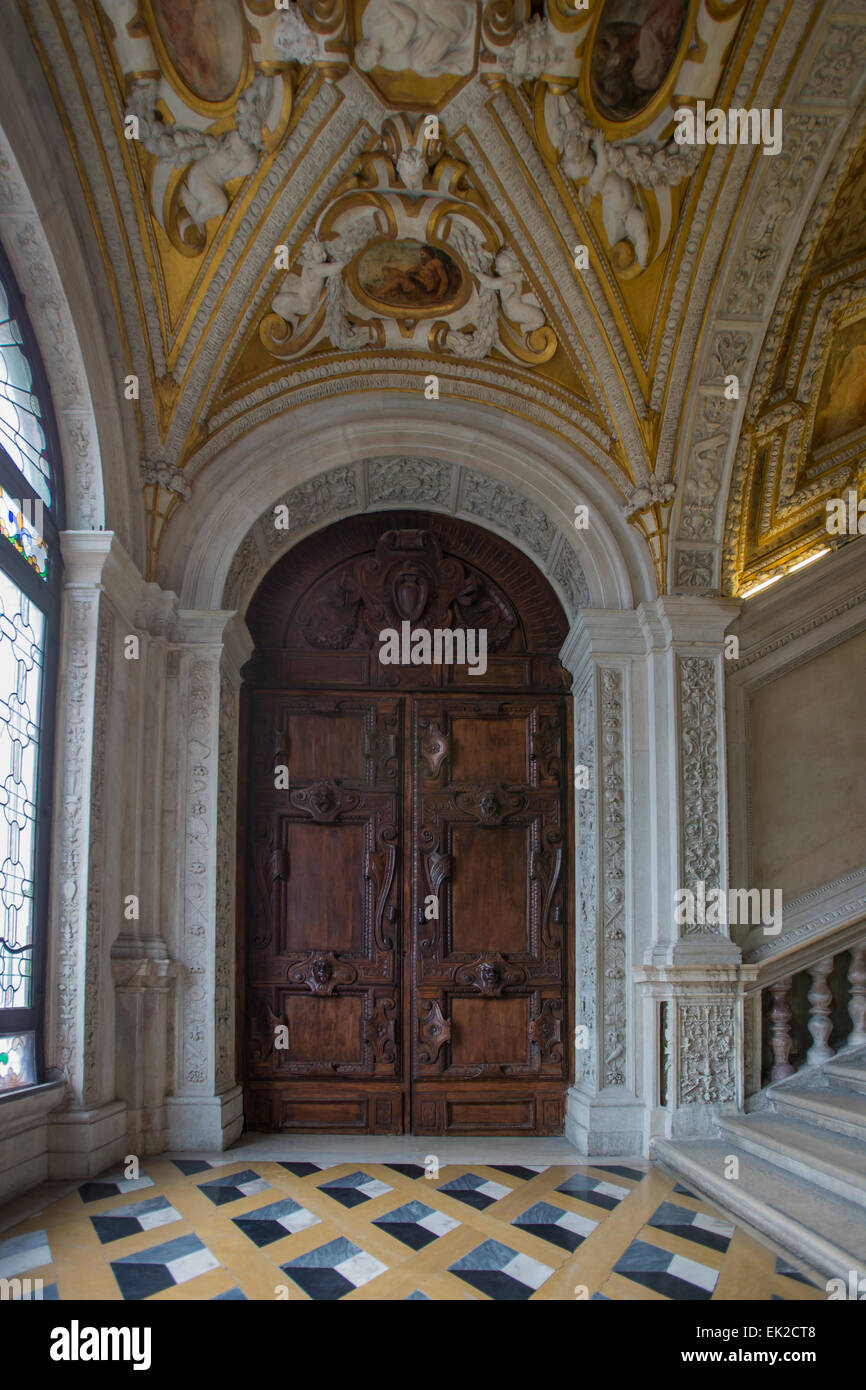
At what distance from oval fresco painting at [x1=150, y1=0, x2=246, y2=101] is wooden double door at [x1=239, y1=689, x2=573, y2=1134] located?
3.84 metres

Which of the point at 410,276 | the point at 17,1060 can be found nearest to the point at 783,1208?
the point at 17,1060

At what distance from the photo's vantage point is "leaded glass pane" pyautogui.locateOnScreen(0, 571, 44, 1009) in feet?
17.6

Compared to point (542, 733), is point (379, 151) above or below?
above

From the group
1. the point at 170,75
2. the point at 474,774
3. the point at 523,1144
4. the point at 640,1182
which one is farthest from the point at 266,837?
the point at 170,75

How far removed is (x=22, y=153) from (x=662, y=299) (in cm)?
387

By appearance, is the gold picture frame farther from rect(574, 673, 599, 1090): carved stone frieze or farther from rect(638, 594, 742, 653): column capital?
rect(574, 673, 599, 1090): carved stone frieze

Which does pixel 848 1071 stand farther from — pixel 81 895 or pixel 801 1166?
pixel 81 895

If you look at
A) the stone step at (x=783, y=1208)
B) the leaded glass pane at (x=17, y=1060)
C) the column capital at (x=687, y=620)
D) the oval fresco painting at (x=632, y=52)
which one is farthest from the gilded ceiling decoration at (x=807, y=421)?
the leaded glass pane at (x=17, y=1060)

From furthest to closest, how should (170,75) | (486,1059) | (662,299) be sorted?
1. (486,1059)
2. (662,299)
3. (170,75)

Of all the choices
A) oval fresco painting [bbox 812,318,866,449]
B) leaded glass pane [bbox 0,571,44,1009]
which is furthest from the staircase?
oval fresco painting [bbox 812,318,866,449]

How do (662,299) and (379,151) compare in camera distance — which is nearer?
(379,151)

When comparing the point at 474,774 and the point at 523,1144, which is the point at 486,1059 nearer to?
the point at 523,1144

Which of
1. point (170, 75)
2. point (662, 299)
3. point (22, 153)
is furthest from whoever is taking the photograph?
point (662, 299)

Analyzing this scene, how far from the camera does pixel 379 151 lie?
6336mm
